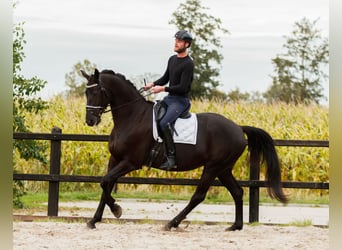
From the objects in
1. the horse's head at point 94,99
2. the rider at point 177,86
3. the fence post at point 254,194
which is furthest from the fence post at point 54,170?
the fence post at point 254,194

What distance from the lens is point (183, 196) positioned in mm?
12867

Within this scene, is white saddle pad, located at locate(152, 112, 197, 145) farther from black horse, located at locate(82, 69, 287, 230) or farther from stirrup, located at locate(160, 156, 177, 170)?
stirrup, located at locate(160, 156, 177, 170)

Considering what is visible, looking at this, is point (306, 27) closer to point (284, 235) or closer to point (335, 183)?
point (284, 235)

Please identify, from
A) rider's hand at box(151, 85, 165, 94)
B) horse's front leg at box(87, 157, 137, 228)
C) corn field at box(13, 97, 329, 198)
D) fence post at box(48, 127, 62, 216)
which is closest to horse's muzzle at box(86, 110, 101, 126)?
horse's front leg at box(87, 157, 137, 228)

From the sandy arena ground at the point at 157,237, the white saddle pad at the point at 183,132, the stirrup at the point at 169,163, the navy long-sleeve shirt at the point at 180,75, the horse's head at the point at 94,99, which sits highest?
the navy long-sleeve shirt at the point at 180,75

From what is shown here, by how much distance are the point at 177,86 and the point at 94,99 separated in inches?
40.3

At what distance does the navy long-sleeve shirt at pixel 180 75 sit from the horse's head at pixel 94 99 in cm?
83

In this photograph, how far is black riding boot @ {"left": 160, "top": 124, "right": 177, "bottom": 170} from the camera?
7.62m

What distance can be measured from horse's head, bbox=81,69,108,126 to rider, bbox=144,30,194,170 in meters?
0.56

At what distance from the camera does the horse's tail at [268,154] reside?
816 centimetres

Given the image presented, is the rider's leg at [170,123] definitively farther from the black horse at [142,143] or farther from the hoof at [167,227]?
the hoof at [167,227]

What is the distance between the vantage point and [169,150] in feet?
25.3

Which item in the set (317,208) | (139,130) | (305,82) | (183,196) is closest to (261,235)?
(139,130)

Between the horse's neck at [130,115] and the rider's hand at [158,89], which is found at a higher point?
the rider's hand at [158,89]
